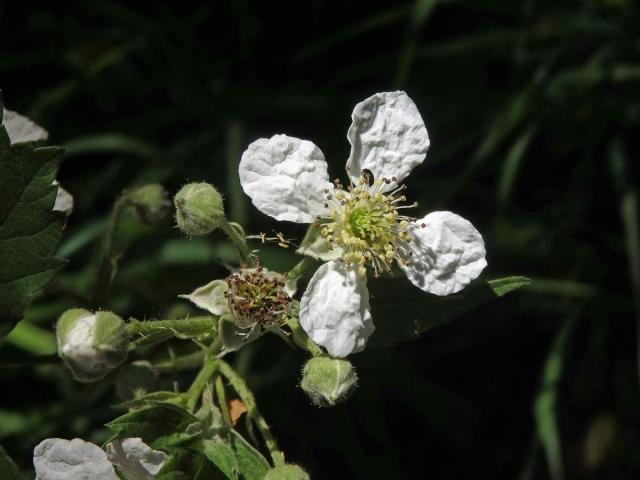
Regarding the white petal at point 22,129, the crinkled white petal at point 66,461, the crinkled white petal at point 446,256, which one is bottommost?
the crinkled white petal at point 66,461

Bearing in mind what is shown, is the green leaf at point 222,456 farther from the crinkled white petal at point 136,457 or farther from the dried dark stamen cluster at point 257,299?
the dried dark stamen cluster at point 257,299

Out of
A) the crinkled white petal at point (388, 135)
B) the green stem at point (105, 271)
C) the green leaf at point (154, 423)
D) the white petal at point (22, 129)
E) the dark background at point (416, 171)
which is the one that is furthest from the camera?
the dark background at point (416, 171)

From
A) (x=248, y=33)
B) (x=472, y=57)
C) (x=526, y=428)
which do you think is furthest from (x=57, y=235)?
(x=526, y=428)

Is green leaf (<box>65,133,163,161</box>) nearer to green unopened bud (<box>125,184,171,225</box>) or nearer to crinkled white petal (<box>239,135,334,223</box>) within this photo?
green unopened bud (<box>125,184,171,225</box>)

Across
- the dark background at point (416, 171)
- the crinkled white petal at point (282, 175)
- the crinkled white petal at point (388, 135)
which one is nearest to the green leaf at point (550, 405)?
the dark background at point (416, 171)

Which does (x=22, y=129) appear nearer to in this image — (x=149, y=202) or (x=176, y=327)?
(x=149, y=202)

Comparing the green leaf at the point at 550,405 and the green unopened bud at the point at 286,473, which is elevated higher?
the green unopened bud at the point at 286,473
